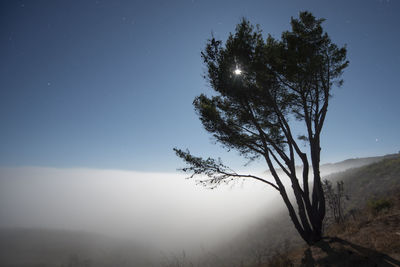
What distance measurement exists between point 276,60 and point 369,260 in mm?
7943

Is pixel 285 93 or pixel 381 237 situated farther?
pixel 285 93

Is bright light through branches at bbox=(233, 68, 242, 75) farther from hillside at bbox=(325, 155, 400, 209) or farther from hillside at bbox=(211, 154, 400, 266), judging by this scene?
hillside at bbox=(325, 155, 400, 209)

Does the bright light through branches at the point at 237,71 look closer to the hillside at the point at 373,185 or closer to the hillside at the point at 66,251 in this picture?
the hillside at the point at 373,185

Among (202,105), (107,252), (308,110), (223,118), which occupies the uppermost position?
(202,105)

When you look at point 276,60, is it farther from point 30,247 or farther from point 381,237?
point 30,247

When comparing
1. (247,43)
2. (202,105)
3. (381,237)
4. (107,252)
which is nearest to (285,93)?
(247,43)

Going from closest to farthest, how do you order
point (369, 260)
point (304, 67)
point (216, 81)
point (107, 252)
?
point (369, 260) < point (304, 67) < point (216, 81) < point (107, 252)

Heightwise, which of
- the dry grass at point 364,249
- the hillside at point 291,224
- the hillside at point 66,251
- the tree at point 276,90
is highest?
the tree at point 276,90

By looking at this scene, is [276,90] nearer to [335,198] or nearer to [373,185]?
[335,198]

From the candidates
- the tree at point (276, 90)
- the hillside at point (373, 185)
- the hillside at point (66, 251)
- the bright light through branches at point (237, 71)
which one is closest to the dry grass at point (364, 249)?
the tree at point (276, 90)

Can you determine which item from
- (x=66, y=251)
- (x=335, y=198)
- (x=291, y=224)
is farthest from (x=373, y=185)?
(x=66, y=251)

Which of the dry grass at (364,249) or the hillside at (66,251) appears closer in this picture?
the dry grass at (364,249)

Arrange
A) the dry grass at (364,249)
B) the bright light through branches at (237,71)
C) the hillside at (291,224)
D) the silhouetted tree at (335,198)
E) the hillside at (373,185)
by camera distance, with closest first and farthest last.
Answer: the dry grass at (364,249), the bright light through branches at (237,71), the silhouetted tree at (335,198), the hillside at (373,185), the hillside at (291,224)

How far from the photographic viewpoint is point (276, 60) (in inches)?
330
